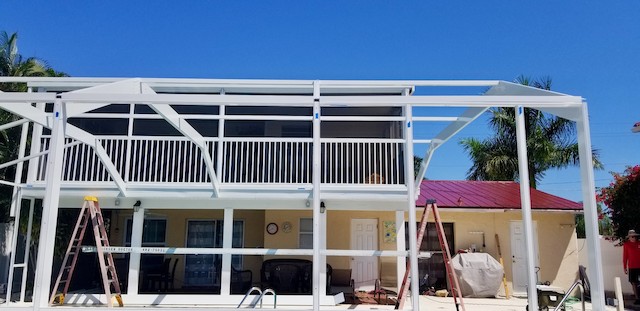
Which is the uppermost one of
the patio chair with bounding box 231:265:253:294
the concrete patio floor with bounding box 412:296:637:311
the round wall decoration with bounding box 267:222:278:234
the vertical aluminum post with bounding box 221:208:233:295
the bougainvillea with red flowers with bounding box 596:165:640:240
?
the bougainvillea with red flowers with bounding box 596:165:640:240

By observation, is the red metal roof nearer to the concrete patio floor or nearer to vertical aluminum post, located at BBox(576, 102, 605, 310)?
the concrete patio floor

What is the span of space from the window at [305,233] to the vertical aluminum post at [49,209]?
7533mm

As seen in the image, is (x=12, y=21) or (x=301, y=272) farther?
(x=12, y=21)

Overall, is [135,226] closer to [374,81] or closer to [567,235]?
[374,81]

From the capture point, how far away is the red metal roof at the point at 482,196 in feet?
38.2

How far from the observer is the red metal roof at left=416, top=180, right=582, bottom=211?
11648mm

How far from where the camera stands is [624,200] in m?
11.1

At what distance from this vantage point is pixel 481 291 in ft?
35.4

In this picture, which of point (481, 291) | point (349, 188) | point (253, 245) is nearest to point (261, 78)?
point (349, 188)

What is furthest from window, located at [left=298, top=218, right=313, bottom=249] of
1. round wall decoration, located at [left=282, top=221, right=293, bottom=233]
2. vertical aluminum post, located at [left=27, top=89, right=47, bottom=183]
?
vertical aluminum post, located at [left=27, top=89, right=47, bottom=183]

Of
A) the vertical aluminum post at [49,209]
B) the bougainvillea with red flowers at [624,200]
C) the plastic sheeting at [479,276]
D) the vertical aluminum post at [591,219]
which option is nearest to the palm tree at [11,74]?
the vertical aluminum post at [49,209]

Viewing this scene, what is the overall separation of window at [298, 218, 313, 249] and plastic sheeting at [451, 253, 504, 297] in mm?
3603

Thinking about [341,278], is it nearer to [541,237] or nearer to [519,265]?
[519,265]

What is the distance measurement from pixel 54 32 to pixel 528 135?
54.3 feet
